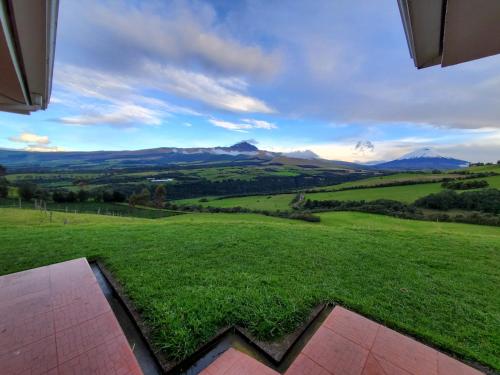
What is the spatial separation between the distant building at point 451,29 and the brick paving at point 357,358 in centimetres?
292

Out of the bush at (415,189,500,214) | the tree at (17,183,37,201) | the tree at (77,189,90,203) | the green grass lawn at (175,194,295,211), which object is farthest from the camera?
the tree at (77,189,90,203)

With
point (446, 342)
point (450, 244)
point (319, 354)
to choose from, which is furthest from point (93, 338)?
point (450, 244)

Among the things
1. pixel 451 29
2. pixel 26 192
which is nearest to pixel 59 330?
pixel 451 29

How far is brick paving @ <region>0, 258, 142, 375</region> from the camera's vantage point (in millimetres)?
2016

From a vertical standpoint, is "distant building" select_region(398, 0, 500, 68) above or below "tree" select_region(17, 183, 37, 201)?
above

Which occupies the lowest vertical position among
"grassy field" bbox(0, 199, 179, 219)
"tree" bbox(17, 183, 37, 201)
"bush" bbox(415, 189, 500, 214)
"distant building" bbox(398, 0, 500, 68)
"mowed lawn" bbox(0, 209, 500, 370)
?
"grassy field" bbox(0, 199, 179, 219)

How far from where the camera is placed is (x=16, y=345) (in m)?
2.22

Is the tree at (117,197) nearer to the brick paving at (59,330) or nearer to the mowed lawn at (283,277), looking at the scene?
the mowed lawn at (283,277)

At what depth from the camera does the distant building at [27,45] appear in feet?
6.48

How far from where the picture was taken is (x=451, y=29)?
167cm

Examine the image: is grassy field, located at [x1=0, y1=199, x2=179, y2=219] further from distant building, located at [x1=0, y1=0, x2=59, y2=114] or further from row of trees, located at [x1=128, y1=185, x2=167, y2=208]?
distant building, located at [x1=0, y1=0, x2=59, y2=114]

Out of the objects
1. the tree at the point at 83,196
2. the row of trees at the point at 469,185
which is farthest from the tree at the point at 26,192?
the row of trees at the point at 469,185

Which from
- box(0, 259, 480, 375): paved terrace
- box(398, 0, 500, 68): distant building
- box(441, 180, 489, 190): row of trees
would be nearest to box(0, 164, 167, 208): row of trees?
box(0, 259, 480, 375): paved terrace

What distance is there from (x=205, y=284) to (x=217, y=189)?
5731cm
